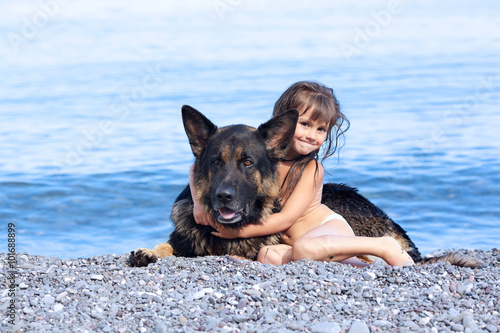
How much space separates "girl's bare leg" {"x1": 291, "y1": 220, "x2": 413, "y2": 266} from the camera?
5535mm

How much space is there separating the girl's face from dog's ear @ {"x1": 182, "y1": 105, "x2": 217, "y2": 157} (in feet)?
2.89

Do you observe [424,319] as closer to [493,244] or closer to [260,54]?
[493,244]

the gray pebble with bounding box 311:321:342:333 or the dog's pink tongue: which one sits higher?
the dog's pink tongue

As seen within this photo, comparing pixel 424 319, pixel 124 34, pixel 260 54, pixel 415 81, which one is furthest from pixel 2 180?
pixel 124 34

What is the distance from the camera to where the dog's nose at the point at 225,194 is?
5.23 meters

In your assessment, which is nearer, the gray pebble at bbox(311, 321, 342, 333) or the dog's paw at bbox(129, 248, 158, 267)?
the gray pebble at bbox(311, 321, 342, 333)

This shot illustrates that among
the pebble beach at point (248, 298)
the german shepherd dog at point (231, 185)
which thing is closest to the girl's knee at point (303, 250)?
the pebble beach at point (248, 298)

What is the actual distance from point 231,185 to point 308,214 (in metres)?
1.26

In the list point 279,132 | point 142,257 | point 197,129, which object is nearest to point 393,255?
point 279,132

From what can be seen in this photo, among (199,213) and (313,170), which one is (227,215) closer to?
(199,213)

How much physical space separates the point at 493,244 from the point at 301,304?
5970 mm

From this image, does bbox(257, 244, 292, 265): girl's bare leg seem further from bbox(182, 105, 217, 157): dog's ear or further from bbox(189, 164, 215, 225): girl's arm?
bbox(182, 105, 217, 157): dog's ear

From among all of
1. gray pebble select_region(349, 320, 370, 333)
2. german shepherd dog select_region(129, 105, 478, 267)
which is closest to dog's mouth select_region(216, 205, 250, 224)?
german shepherd dog select_region(129, 105, 478, 267)

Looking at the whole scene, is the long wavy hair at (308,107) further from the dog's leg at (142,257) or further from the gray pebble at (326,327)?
the gray pebble at (326,327)
